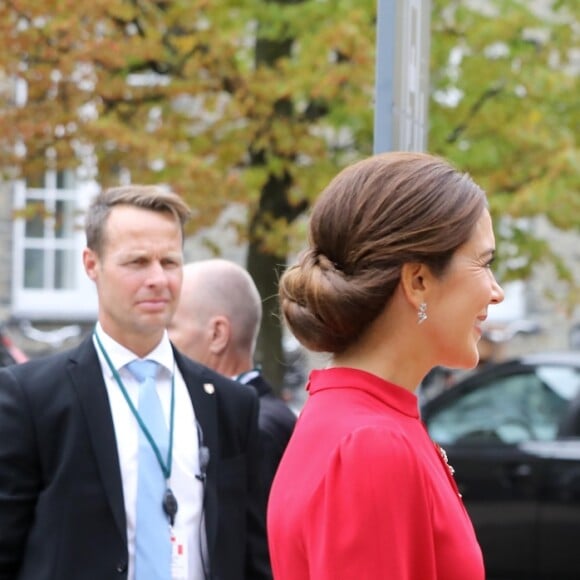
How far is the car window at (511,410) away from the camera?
930cm

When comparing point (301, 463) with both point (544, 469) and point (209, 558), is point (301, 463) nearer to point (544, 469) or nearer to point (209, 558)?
point (209, 558)

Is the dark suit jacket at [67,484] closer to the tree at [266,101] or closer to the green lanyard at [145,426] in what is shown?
the green lanyard at [145,426]

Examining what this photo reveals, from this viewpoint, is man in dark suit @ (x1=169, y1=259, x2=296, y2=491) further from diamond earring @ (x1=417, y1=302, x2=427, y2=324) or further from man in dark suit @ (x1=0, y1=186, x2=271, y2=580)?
diamond earring @ (x1=417, y1=302, x2=427, y2=324)

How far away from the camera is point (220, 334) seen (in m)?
5.09

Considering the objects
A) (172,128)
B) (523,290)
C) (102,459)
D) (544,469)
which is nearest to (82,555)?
(102,459)

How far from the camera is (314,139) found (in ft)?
32.6

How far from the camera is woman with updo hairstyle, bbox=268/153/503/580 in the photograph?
2.21 metres

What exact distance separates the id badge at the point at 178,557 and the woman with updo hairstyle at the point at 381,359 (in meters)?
1.24

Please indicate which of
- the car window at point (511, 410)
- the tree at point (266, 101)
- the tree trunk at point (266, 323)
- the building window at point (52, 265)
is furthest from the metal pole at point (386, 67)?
the building window at point (52, 265)

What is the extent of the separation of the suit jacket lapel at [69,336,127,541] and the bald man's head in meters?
1.24

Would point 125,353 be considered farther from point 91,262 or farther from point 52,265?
point 52,265

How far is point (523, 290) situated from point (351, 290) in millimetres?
19931

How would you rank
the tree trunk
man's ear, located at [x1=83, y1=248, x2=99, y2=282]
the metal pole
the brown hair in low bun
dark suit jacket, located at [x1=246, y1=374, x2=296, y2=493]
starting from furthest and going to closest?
1. the tree trunk
2. dark suit jacket, located at [x1=246, y1=374, x2=296, y2=493]
3. man's ear, located at [x1=83, y1=248, x2=99, y2=282]
4. the metal pole
5. the brown hair in low bun

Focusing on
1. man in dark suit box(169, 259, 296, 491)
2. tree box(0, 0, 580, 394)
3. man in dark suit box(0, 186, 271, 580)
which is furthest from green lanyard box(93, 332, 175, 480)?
tree box(0, 0, 580, 394)
